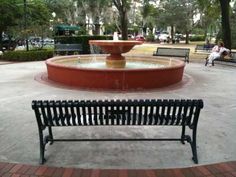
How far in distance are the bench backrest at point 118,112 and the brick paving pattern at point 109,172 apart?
2.08 feet

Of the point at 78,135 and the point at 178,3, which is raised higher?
the point at 178,3

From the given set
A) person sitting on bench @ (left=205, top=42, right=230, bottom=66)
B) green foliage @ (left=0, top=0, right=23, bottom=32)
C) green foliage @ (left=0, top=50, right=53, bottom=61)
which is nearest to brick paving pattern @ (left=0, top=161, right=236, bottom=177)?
person sitting on bench @ (left=205, top=42, right=230, bottom=66)

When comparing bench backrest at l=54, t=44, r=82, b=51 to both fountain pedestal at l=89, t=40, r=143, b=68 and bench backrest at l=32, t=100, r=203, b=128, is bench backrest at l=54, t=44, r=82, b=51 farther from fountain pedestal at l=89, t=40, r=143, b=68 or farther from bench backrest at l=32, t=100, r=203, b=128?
bench backrest at l=32, t=100, r=203, b=128

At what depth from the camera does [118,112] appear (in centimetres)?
470

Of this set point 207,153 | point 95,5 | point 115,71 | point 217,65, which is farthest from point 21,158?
point 95,5

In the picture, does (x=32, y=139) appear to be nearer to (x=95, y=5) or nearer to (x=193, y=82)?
(x=193, y=82)

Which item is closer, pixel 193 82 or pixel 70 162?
pixel 70 162

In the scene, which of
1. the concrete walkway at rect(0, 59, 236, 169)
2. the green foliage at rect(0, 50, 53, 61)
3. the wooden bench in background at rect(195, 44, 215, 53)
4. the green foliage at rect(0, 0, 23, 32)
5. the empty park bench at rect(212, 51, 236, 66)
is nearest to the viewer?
the concrete walkway at rect(0, 59, 236, 169)

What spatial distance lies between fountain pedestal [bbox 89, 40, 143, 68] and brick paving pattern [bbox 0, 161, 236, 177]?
7250 mm

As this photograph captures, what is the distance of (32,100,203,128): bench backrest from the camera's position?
4.57 meters

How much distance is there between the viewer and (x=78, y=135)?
5.80 metres

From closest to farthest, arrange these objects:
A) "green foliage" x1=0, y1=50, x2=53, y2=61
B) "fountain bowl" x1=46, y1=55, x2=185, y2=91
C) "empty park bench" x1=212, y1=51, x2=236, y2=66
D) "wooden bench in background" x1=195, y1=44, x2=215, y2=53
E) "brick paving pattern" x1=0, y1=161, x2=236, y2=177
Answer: "brick paving pattern" x1=0, y1=161, x2=236, y2=177 < "fountain bowl" x1=46, y1=55, x2=185, y2=91 < "empty park bench" x1=212, y1=51, x2=236, y2=66 < "green foliage" x1=0, y1=50, x2=53, y2=61 < "wooden bench in background" x1=195, y1=44, x2=215, y2=53

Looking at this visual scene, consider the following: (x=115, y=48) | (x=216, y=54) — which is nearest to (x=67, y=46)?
(x=216, y=54)

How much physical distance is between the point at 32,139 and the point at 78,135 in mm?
735
